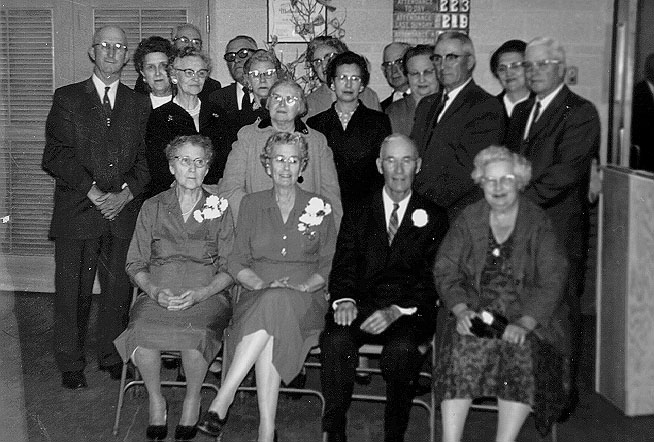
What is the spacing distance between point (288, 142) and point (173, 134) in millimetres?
677

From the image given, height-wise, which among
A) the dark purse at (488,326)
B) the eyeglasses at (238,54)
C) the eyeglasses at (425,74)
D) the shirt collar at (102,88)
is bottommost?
the dark purse at (488,326)

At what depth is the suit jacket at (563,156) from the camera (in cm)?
357

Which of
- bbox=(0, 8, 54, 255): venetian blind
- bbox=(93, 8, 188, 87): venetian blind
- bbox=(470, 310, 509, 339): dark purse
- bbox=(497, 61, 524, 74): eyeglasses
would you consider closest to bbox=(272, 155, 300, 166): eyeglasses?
bbox=(470, 310, 509, 339): dark purse

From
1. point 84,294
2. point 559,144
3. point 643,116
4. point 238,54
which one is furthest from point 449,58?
point 84,294

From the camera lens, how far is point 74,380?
13.2 feet

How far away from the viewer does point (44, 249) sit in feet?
19.4

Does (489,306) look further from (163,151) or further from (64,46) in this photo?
(64,46)

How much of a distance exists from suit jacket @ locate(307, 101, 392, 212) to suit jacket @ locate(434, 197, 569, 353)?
78cm

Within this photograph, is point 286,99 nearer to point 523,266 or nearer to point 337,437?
point 523,266

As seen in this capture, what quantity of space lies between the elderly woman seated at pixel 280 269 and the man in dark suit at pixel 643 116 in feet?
4.57

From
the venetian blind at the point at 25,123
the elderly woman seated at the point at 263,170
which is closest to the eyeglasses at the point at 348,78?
the elderly woman seated at the point at 263,170

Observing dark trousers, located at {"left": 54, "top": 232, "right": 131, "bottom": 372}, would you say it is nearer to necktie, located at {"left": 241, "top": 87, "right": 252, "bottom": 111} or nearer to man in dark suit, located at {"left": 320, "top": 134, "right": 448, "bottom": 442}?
necktie, located at {"left": 241, "top": 87, "right": 252, "bottom": 111}

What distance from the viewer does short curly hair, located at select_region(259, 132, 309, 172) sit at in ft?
11.7

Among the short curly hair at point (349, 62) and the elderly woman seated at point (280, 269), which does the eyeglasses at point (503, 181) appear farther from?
the short curly hair at point (349, 62)
